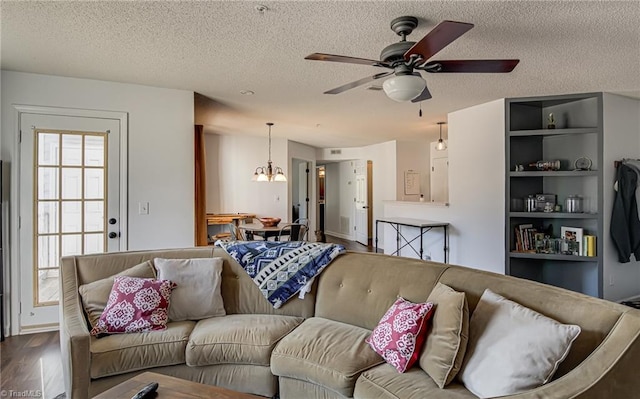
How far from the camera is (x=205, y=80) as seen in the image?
364 centimetres

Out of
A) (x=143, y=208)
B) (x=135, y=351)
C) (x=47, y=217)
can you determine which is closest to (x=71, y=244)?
(x=47, y=217)

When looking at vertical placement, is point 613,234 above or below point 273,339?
above

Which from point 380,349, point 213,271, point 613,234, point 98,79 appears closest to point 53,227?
point 98,79

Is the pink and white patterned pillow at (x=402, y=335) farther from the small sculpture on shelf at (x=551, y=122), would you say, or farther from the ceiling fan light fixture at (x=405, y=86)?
the small sculpture on shelf at (x=551, y=122)

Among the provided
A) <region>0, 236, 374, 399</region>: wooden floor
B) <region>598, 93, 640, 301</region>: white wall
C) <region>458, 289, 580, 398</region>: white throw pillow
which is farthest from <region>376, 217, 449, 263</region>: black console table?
<region>0, 236, 374, 399</region>: wooden floor

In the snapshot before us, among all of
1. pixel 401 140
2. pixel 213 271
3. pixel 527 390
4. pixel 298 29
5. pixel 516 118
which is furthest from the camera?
pixel 401 140

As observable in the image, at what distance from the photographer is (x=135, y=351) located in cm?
205

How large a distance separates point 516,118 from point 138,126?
4366 mm

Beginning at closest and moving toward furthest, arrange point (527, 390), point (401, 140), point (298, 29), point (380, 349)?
point (527, 390), point (380, 349), point (298, 29), point (401, 140)

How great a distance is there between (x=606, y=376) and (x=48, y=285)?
4304 millimetres

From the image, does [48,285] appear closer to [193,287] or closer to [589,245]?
[193,287]

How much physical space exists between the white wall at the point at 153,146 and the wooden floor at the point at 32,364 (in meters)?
1.10

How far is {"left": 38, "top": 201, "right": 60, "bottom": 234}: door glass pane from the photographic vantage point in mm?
3486

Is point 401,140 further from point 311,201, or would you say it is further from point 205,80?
point 205,80
